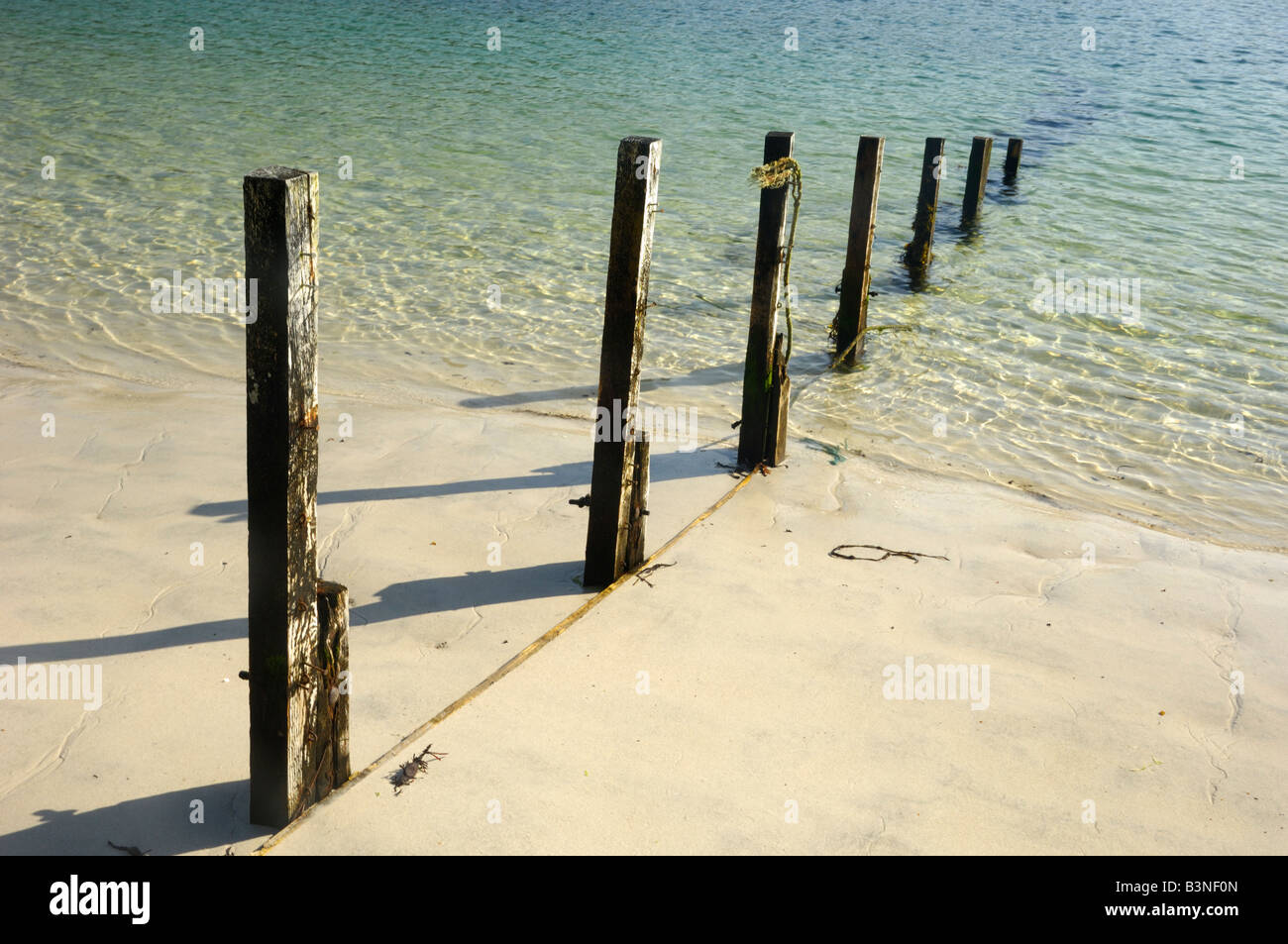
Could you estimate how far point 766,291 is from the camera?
22.9 feet

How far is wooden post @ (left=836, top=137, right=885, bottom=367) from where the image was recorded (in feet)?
30.8

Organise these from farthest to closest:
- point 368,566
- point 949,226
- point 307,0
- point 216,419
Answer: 1. point 307,0
2. point 949,226
3. point 216,419
4. point 368,566

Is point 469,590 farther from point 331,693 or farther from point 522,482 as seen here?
point 331,693

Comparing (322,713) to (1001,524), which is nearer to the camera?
(322,713)

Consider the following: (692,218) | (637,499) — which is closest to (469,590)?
(637,499)

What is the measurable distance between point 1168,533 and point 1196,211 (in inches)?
463

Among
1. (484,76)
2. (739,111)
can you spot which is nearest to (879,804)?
(739,111)

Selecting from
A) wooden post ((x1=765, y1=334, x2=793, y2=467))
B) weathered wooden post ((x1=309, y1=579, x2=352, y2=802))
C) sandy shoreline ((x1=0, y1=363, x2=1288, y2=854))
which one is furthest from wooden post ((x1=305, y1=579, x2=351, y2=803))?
wooden post ((x1=765, y1=334, x2=793, y2=467))

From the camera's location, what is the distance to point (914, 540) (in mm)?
6523

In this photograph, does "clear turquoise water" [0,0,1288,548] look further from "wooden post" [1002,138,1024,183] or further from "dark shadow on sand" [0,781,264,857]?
"dark shadow on sand" [0,781,264,857]

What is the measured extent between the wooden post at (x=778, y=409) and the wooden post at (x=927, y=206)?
6.44 meters

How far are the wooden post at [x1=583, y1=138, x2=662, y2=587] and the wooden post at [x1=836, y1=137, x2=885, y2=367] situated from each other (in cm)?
463

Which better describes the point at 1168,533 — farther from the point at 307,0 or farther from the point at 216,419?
the point at 307,0
